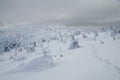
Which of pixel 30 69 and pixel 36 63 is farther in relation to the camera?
pixel 36 63

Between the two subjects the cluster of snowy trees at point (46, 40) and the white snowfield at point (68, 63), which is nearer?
the white snowfield at point (68, 63)

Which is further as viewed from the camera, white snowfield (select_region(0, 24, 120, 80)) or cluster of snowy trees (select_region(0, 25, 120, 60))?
cluster of snowy trees (select_region(0, 25, 120, 60))

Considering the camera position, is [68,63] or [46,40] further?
[46,40]

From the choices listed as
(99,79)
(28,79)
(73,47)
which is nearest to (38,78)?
(28,79)

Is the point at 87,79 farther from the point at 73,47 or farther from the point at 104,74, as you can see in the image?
the point at 73,47

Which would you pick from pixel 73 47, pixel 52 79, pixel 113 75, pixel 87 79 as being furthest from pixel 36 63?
pixel 73 47

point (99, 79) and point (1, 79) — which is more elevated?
point (99, 79)

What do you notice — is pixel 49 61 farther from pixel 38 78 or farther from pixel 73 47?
pixel 73 47

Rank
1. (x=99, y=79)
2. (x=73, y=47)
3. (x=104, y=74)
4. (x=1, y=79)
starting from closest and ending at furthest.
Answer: (x=99, y=79) → (x=104, y=74) → (x=1, y=79) → (x=73, y=47)

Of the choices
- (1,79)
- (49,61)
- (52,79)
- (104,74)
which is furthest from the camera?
(49,61)

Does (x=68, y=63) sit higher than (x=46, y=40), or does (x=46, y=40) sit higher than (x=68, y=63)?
(x=68, y=63)
